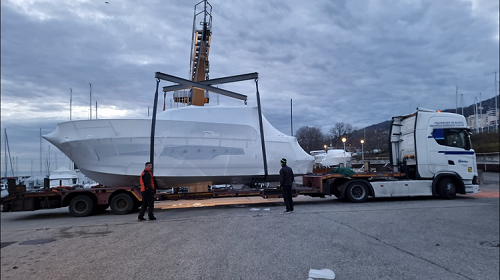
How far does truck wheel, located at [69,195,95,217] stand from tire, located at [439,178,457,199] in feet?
38.6

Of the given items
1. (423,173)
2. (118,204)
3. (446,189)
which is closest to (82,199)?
(118,204)

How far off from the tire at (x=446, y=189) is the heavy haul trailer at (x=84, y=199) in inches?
406

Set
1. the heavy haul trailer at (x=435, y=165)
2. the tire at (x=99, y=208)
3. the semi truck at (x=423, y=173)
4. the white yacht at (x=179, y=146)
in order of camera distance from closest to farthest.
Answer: the white yacht at (x=179, y=146), the tire at (x=99, y=208), the semi truck at (x=423, y=173), the heavy haul trailer at (x=435, y=165)

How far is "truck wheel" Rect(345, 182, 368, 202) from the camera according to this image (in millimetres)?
10602

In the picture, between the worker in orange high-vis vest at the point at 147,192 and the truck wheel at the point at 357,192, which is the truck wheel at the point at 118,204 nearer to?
the worker in orange high-vis vest at the point at 147,192

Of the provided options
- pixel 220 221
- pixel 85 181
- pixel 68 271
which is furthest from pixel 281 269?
pixel 85 181

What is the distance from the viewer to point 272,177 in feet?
35.6

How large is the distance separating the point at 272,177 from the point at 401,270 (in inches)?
272

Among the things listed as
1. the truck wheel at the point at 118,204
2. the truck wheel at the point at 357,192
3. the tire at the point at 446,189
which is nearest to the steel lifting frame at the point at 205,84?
the truck wheel at the point at 118,204

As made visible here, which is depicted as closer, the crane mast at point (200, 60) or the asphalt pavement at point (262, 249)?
the asphalt pavement at point (262, 249)

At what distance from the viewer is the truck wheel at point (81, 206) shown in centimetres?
929

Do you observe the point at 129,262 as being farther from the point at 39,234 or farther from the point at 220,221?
the point at 39,234

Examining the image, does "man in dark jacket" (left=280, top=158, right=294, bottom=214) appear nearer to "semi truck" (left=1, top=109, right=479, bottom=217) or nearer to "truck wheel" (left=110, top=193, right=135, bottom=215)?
"semi truck" (left=1, top=109, right=479, bottom=217)

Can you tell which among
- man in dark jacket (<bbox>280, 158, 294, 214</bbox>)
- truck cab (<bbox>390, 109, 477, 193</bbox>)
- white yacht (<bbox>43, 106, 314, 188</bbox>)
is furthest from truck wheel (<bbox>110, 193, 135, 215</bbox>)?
truck cab (<bbox>390, 109, 477, 193</bbox>)
